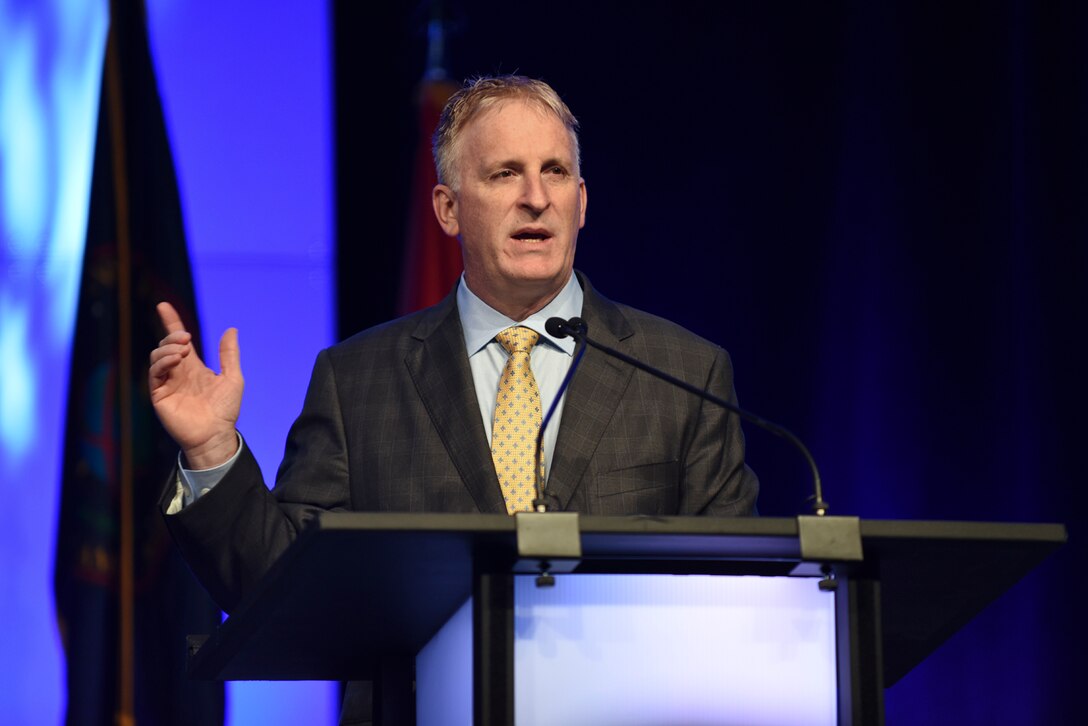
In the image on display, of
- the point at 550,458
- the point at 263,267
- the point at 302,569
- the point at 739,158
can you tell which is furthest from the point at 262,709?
the point at 302,569

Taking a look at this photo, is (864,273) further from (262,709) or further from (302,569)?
(302,569)

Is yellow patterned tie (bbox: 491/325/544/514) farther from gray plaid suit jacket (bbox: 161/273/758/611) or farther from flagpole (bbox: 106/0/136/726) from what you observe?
flagpole (bbox: 106/0/136/726)

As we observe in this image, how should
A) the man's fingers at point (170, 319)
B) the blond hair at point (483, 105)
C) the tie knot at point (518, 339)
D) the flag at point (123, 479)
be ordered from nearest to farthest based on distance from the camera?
1. the man's fingers at point (170, 319)
2. the tie knot at point (518, 339)
3. the blond hair at point (483, 105)
4. the flag at point (123, 479)

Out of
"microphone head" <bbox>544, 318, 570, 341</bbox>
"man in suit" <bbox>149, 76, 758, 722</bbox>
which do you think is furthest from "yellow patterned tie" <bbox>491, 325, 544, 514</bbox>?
"microphone head" <bbox>544, 318, 570, 341</bbox>

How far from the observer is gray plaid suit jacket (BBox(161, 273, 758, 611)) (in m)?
1.97

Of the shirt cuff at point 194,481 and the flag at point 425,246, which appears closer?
the shirt cuff at point 194,481

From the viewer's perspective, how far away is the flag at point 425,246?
3410 millimetres

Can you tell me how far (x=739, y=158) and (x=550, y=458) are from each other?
6.16 ft

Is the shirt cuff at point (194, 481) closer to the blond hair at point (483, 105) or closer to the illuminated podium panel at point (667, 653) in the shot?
the illuminated podium panel at point (667, 653)

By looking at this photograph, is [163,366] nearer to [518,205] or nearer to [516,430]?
[516,430]

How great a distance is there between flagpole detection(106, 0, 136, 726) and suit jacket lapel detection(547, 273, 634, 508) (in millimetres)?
1485

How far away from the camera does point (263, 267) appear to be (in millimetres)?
3420

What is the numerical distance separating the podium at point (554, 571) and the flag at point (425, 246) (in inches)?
79.6

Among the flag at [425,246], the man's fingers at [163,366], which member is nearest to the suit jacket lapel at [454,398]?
the man's fingers at [163,366]
